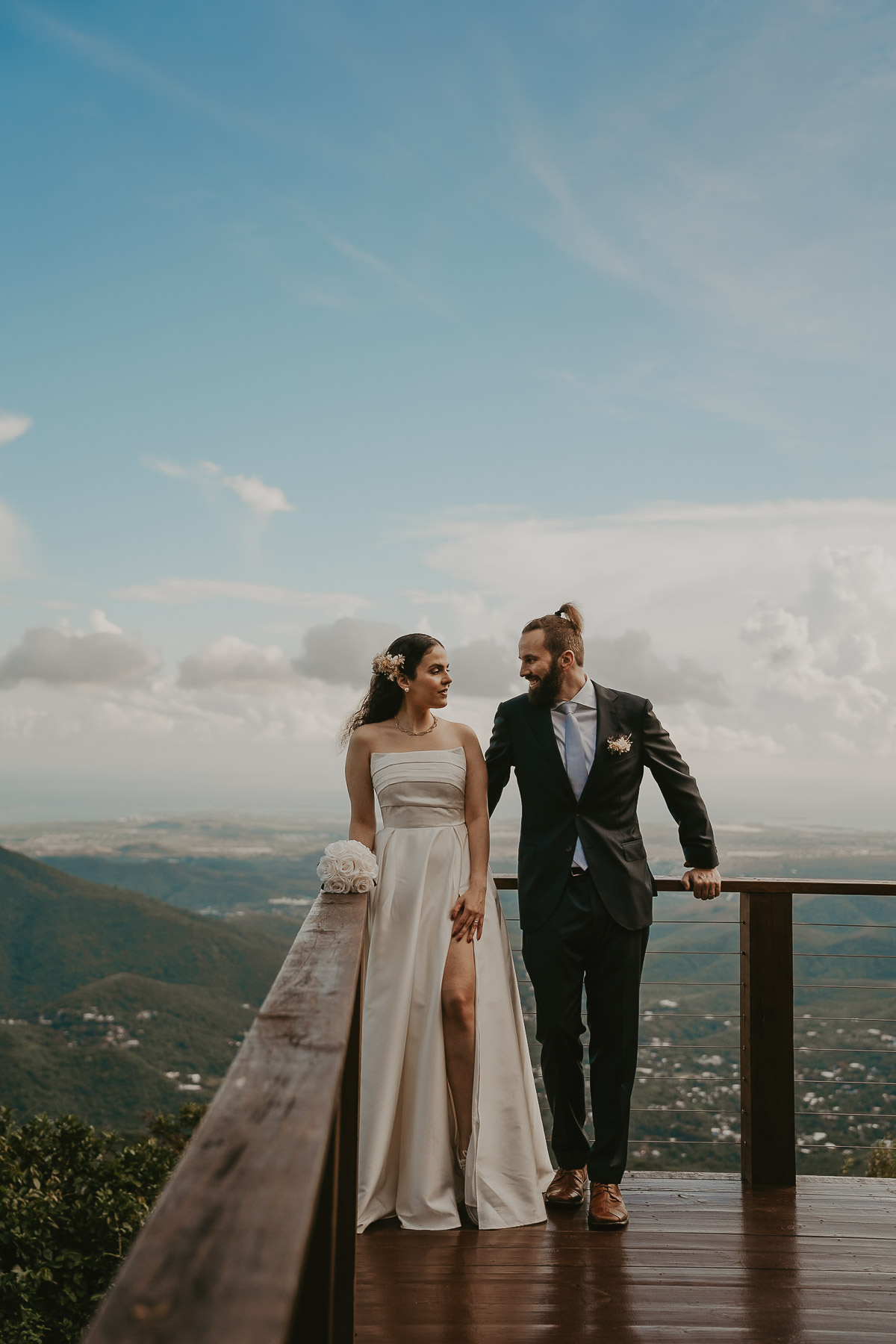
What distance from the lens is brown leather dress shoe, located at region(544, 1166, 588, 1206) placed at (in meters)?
3.34

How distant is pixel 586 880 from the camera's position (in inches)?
132

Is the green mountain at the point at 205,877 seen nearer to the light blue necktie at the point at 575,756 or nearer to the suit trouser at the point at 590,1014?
the suit trouser at the point at 590,1014

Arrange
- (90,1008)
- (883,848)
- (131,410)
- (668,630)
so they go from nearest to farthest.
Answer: (131,410) → (90,1008) → (883,848) → (668,630)

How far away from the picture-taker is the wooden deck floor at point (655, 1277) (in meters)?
2.52

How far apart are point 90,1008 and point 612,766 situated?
3513 centimetres

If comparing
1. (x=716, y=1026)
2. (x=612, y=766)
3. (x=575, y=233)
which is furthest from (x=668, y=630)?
(x=612, y=766)

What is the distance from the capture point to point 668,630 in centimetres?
6956

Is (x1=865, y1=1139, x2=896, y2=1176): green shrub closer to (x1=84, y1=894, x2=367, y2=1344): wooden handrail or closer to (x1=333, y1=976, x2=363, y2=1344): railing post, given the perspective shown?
(x1=333, y1=976, x2=363, y2=1344): railing post

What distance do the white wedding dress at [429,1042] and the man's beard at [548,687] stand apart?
32 cm

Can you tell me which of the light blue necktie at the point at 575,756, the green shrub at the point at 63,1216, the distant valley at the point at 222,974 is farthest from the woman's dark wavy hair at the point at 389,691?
the distant valley at the point at 222,974

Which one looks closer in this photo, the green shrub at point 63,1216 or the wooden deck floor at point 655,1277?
the wooden deck floor at point 655,1277

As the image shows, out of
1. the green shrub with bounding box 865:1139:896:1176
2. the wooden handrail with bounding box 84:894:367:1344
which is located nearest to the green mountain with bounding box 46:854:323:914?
the green shrub with bounding box 865:1139:896:1176

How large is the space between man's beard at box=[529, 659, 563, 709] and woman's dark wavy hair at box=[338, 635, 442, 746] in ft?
1.26

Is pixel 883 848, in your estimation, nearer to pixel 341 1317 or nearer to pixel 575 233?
pixel 575 233
